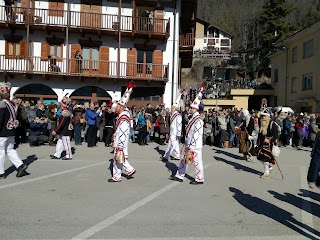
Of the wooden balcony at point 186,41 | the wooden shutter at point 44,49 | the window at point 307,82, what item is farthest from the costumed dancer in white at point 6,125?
the window at point 307,82

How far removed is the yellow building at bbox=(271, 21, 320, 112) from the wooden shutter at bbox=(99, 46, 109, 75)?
17.0m

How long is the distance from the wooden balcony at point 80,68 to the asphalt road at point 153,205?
1515cm

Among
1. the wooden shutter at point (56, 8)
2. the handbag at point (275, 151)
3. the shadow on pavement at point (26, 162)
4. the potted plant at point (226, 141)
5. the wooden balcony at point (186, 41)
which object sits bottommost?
the shadow on pavement at point (26, 162)

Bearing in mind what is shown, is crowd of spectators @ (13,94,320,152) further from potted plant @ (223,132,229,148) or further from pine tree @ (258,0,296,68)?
pine tree @ (258,0,296,68)

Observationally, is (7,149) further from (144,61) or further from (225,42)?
(225,42)

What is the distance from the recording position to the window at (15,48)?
2555 cm

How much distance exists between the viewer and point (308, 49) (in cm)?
3216

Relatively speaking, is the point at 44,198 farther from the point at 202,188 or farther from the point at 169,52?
the point at 169,52

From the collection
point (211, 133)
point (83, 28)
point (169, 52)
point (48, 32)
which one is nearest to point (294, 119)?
point (211, 133)

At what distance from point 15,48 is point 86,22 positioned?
5.43m

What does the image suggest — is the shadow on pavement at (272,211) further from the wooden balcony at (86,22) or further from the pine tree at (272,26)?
the pine tree at (272,26)

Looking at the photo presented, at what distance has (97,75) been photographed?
992 inches

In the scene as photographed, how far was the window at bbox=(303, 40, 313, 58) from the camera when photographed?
31.5 m

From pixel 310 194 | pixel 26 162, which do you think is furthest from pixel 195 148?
pixel 26 162
